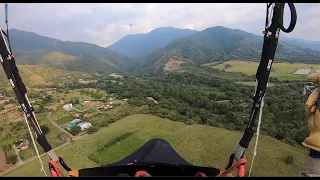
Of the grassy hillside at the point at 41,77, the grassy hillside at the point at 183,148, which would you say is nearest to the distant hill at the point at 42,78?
the grassy hillside at the point at 41,77

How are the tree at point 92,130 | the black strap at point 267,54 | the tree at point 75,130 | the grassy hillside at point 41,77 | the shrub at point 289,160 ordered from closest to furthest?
the black strap at point 267,54, the shrub at point 289,160, the tree at point 92,130, the tree at point 75,130, the grassy hillside at point 41,77

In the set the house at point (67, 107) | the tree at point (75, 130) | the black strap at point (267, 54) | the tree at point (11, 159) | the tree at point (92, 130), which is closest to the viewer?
the black strap at point (267, 54)

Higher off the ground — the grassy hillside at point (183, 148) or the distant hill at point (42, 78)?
the grassy hillside at point (183, 148)

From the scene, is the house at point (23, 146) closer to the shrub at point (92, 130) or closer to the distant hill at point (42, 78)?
the shrub at point (92, 130)

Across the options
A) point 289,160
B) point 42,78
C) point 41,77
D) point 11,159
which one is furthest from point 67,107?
point 41,77

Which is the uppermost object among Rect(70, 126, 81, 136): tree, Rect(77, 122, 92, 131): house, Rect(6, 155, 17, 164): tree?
Rect(77, 122, 92, 131): house

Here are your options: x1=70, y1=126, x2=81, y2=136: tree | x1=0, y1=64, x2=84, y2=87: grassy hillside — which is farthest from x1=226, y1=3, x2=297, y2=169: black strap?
x1=0, y1=64, x2=84, y2=87: grassy hillside

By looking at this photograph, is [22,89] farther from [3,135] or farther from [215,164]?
[3,135]

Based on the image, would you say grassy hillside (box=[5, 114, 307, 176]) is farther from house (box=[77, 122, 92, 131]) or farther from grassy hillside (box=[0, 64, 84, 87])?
grassy hillside (box=[0, 64, 84, 87])

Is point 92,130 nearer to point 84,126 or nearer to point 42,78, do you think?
point 84,126
